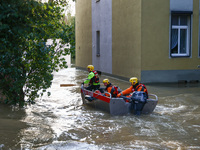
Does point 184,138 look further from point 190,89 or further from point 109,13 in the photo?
point 109,13

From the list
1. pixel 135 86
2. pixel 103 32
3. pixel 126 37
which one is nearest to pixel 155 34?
pixel 126 37

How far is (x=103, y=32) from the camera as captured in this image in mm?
23969

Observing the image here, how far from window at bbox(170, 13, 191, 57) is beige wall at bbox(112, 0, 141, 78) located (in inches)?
78.7

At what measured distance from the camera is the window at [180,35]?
1741 centimetres

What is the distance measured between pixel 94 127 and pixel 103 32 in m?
16.0

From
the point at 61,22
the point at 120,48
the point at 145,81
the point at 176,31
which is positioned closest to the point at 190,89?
the point at 145,81

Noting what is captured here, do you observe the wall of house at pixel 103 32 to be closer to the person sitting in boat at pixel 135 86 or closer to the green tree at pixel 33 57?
the person sitting in boat at pixel 135 86

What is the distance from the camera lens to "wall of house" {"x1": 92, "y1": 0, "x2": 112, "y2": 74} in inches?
885

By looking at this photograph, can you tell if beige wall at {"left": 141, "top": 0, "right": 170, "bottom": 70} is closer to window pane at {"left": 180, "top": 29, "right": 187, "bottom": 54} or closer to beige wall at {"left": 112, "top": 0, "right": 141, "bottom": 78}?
beige wall at {"left": 112, "top": 0, "right": 141, "bottom": 78}

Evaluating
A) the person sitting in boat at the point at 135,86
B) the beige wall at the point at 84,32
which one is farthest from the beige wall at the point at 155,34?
the beige wall at the point at 84,32

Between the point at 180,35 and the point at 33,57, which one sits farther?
the point at 180,35

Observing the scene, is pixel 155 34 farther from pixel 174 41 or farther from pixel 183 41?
pixel 183 41

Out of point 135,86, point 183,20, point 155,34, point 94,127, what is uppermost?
point 183,20

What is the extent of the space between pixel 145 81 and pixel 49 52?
26.5 feet
